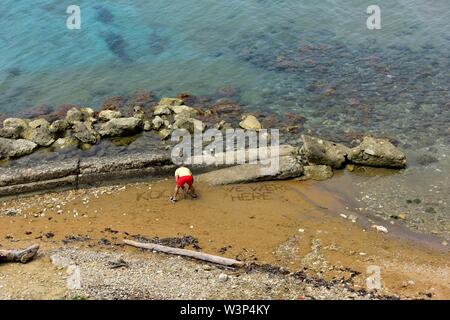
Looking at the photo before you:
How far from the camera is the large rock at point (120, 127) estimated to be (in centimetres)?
2498

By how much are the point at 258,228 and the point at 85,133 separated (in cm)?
1134

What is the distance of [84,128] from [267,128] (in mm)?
9730

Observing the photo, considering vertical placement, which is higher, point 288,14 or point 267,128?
point 288,14

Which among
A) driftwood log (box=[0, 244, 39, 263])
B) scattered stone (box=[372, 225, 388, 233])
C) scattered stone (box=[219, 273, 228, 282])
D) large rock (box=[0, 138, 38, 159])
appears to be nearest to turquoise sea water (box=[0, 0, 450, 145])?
large rock (box=[0, 138, 38, 159])

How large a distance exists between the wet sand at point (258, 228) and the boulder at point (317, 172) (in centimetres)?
40

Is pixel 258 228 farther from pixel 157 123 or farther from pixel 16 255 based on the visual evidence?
pixel 157 123

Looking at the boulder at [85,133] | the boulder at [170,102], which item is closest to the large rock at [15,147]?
the boulder at [85,133]

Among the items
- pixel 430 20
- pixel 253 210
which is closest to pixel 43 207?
pixel 253 210

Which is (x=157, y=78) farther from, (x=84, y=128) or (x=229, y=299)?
(x=229, y=299)

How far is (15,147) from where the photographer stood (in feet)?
78.8

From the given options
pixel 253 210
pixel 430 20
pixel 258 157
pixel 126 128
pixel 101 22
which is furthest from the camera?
pixel 101 22

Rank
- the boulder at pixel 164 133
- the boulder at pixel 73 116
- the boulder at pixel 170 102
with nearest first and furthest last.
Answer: the boulder at pixel 164 133 < the boulder at pixel 73 116 < the boulder at pixel 170 102

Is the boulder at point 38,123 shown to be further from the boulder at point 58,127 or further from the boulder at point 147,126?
the boulder at point 147,126

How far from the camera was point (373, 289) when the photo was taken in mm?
15273
